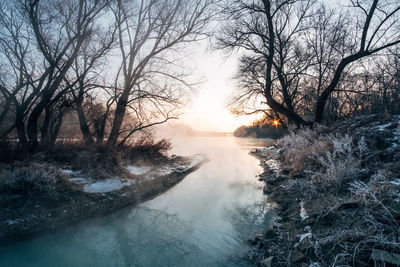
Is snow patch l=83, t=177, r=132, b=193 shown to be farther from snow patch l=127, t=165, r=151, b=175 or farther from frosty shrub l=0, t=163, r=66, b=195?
snow patch l=127, t=165, r=151, b=175

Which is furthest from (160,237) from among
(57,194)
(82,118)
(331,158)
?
(82,118)

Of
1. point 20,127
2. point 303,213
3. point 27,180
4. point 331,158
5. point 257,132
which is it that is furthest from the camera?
point 257,132

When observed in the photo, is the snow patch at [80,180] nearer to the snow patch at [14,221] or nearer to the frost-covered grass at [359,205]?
the snow patch at [14,221]

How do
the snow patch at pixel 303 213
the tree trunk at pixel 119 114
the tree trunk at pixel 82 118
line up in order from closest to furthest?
the snow patch at pixel 303 213
the tree trunk at pixel 119 114
the tree trunk at pixel 82 118

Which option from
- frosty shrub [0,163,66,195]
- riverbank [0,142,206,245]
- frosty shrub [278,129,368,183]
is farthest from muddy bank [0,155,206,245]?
frosty shrub [278,129,368,183]

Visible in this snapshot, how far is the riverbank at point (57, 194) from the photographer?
405cm

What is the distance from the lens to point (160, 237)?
4020 millimetres

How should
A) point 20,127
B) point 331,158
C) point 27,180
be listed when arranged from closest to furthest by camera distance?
point 27,180
point 331,158
point 20,127

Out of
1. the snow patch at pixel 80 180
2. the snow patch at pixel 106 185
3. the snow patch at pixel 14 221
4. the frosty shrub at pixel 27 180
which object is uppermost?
the frosty shrub at pixel 27 180

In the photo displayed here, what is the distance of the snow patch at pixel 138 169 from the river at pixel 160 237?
6.34 ft

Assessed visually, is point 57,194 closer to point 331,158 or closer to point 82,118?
point 82,118

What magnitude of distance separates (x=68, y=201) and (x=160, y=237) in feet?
8.66

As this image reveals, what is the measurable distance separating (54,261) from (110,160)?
15.0 feet

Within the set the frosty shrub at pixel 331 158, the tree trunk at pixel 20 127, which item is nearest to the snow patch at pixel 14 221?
the tree trunk at pixel 20 127
